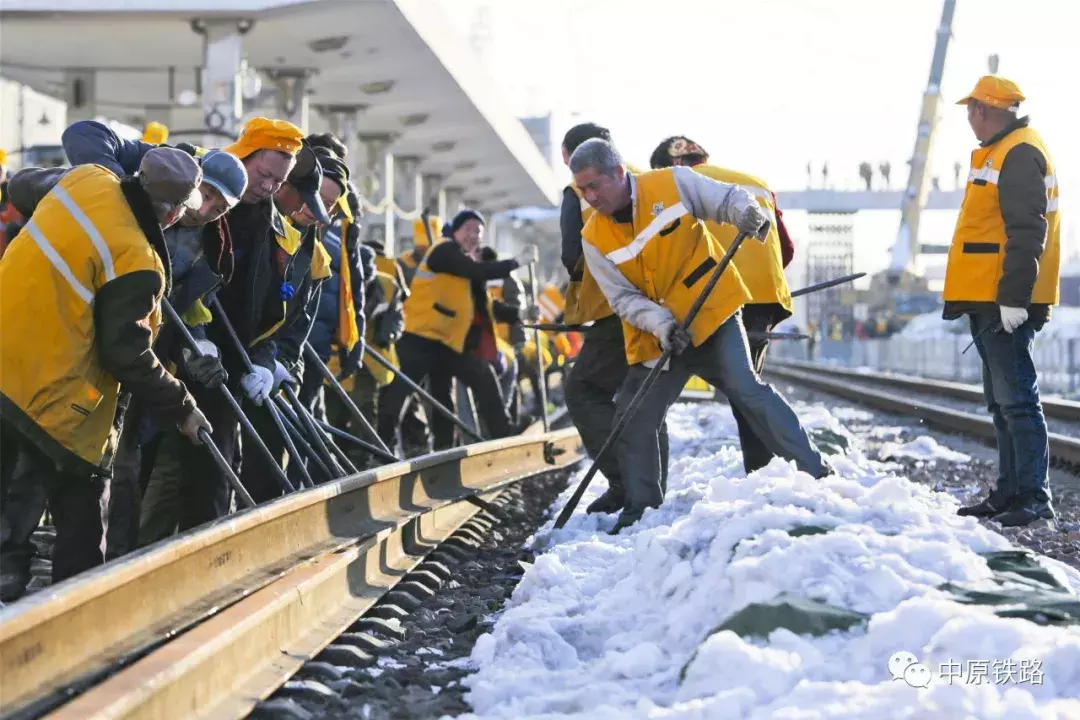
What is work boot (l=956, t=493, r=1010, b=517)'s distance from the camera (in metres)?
7.42

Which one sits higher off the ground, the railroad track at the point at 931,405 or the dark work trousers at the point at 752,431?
the dark work trousers at the point at 752,431

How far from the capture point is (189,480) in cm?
640

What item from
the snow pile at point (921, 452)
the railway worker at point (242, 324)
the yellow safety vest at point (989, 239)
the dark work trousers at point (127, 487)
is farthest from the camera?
the snow pile at point (921, 452)

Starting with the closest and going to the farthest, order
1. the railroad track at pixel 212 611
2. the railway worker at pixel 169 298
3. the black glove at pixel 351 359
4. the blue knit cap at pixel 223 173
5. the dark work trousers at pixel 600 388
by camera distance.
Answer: the railroad track at pixel 212 611, the blue knit cap at pixel 223 173, the railway worker at pixel 169 298, the dark work trousers at pixel 600 388, the black glove at pixel 351 359

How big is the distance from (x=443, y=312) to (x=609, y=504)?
3775 millimetres

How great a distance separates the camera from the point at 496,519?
28.2ft

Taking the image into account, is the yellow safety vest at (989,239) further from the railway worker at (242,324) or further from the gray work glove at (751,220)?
the railway worker at (242,324)

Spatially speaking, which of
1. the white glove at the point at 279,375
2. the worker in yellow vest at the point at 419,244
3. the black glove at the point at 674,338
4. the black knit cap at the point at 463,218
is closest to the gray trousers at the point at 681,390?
the black glove at the point at 674,338

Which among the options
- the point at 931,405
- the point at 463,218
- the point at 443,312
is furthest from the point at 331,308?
the point at 931,405

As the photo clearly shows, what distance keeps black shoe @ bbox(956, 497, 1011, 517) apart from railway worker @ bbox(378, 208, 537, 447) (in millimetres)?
4521

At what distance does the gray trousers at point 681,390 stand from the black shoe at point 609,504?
0.69 metres

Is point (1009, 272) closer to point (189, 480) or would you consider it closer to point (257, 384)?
point (257, 384)

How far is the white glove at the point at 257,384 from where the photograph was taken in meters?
6.73

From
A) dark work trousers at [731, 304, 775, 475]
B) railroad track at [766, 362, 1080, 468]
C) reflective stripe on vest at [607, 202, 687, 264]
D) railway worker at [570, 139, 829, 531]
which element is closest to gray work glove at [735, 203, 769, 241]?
railway worker at [570, 139, 829, 531]
